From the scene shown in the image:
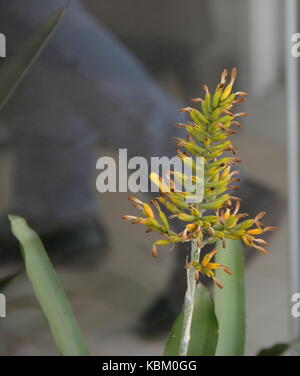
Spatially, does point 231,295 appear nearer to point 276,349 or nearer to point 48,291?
point 276,349

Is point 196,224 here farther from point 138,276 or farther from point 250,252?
point 138,276

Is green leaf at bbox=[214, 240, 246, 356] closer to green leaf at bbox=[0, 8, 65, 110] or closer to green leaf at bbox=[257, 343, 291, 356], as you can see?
green leaf at bbox=[257, 343, 291, 356]

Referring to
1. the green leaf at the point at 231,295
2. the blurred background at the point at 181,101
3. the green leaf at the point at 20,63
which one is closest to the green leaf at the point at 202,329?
the green leaf at the point at 231,295

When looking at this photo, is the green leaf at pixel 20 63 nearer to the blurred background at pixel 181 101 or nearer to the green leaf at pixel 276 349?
the green leaf at pixel 276 349

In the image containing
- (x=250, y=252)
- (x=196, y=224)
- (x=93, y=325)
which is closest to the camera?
(x=196, y=224)

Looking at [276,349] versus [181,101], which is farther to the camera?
[181,101]

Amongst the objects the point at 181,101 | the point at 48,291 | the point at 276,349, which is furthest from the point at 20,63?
the point at 181,101
